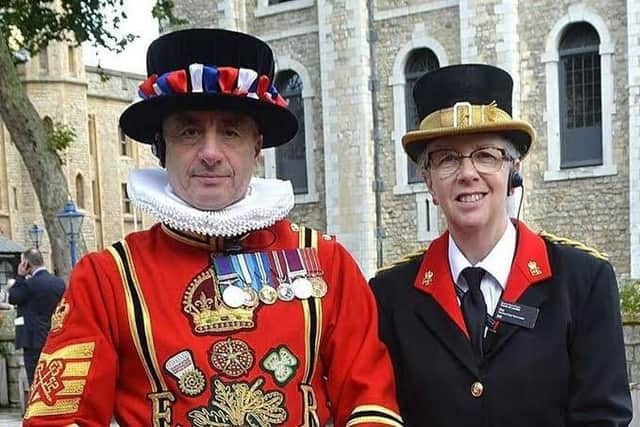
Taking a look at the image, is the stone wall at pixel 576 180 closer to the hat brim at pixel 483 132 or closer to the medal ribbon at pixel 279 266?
the hat brim at pixel 483 132

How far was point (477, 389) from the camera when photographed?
2160 millimetres

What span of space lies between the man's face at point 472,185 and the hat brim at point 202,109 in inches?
17.6

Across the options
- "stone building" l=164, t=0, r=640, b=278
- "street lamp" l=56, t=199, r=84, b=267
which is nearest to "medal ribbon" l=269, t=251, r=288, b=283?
"street lamp" l=56, t=199, r=84, b=267

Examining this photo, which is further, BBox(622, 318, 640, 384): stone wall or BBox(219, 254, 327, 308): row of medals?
BBox(622, 318, 640, 384): stone wall

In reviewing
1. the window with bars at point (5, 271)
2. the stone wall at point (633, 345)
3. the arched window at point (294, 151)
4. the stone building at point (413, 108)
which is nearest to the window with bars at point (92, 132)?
the window with bars at point (5, 271)

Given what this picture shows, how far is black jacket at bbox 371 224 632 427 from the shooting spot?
6.94 ft

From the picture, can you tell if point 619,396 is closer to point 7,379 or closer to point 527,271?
point 527,271

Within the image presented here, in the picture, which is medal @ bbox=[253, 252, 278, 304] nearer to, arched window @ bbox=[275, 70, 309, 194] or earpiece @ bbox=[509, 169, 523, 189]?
earpiece @ bbox=[509, 169, 523, 189]

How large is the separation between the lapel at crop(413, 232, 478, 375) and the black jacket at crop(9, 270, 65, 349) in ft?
19.7

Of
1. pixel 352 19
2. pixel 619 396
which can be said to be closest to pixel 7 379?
pixel 619 396

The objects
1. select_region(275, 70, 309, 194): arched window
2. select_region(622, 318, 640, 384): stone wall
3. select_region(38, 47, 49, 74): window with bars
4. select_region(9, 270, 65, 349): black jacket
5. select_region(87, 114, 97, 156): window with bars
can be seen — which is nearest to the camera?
select_region(622, 318, 640, 384): stone wall

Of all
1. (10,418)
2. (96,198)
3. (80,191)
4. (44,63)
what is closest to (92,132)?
(80,191)

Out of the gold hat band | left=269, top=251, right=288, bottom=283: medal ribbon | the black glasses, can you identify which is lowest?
left=269, top=251, right=288, bottom=283: medal ribbon

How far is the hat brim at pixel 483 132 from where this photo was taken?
7.13 feet
